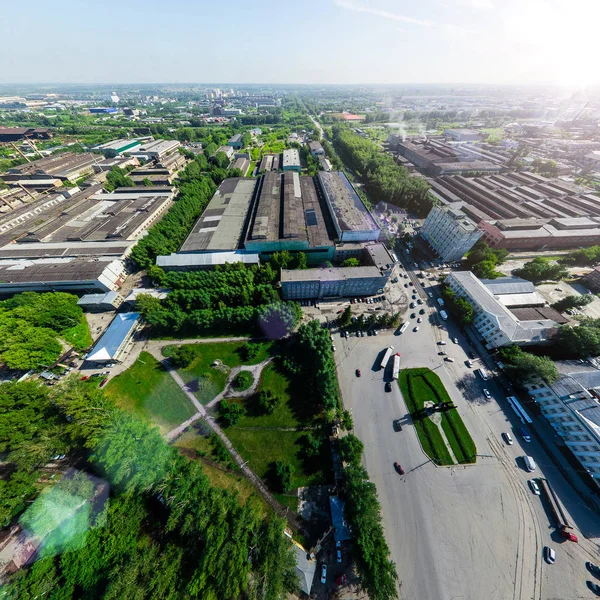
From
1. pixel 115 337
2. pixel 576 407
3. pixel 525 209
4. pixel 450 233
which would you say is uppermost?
pixel 525 209

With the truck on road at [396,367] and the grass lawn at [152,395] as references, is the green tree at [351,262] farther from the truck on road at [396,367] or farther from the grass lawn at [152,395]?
the grass lawn at [152,395]

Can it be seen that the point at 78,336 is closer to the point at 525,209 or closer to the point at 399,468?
the point at 399,468

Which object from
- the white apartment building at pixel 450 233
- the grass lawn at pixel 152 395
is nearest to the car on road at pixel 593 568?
the grass lawn at pixel 152 395

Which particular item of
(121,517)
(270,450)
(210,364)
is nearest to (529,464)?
(270,450)

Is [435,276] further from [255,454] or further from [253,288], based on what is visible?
[255,454]

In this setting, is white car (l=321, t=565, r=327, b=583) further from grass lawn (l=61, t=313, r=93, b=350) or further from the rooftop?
the rooftop

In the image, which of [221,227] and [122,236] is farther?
[221,227]

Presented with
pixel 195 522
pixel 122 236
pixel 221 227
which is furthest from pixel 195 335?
pixel 122 236
